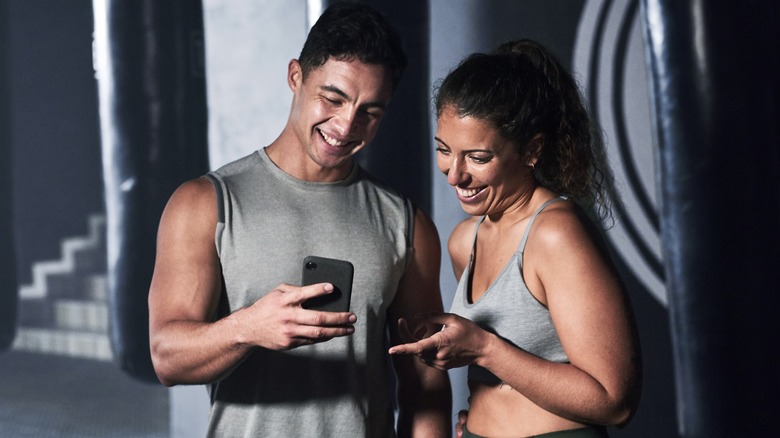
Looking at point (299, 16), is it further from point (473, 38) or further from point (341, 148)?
point (341, 148)

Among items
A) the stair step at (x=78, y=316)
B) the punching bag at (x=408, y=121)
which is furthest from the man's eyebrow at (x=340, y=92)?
the stair step at (x=78, y=316)

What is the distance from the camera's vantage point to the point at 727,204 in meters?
1.88

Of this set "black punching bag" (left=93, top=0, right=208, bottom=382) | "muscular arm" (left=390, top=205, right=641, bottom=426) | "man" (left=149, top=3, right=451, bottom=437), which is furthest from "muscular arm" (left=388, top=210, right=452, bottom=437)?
"black punching bag" (left=93, top=0, right=208, bottom=382)

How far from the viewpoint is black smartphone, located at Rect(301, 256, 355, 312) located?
0.99 m

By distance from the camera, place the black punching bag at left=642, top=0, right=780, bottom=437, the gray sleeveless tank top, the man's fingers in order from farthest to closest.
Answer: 1. the black punching bag at left=642, top=0, right=780, bottom=437
2. the gray sleeveless tank top
3. the man's fingers

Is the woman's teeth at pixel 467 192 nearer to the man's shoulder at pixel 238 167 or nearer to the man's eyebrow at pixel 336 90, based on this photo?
the man's eyebrow at pixel 336 90

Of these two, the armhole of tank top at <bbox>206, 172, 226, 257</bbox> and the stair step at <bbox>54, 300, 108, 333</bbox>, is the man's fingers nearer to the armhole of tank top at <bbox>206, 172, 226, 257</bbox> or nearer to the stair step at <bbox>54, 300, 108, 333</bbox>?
the armhole of tank top at <bbox>206, 172, 226, 257</bbox>

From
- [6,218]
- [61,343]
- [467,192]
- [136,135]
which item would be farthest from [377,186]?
[61,343]

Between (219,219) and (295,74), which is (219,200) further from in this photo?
(295,74)

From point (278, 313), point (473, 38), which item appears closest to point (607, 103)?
point (473, 38)

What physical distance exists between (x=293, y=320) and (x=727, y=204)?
4.29 ft

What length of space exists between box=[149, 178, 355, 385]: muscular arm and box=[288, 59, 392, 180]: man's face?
17cm

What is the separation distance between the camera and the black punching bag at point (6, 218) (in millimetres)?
3107

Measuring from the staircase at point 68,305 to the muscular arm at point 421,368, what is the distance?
2254 millimetres
